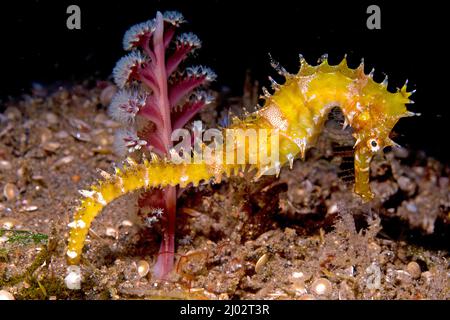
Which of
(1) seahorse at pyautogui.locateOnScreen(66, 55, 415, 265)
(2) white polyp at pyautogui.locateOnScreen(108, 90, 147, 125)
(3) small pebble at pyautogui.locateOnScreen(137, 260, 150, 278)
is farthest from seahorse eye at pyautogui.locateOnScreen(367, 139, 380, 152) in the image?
(3) small pebble at pyautogui.locateOnScreen(137, 260, 150, 278)

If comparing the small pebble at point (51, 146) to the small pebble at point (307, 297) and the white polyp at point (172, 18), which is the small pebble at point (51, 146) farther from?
the small pebble at point (307, 297)

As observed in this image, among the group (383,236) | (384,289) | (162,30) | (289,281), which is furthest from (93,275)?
(383,236)

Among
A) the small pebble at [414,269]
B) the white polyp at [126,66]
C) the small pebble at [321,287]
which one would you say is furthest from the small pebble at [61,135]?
the small pebble at [414,269]

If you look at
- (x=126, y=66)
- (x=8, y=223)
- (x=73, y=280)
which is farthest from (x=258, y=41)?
(x=73, y=280)

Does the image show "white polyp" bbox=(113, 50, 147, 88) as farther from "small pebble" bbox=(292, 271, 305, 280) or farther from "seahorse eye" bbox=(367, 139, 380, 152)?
"small pebble" bbox=(292, 271, 305, 280)
